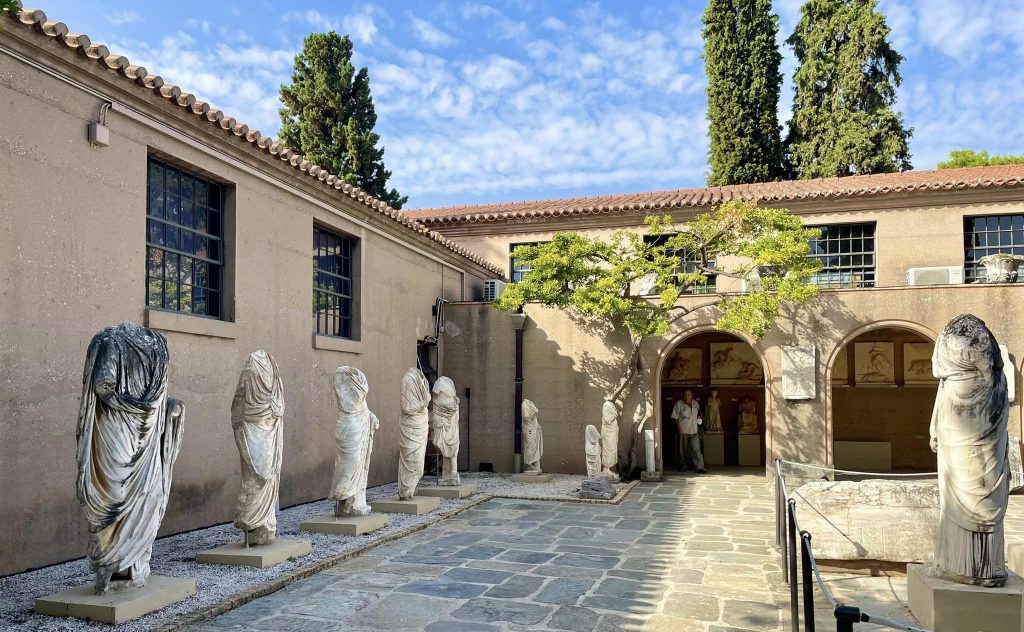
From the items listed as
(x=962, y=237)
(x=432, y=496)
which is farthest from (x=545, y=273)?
(x=962, y=237)

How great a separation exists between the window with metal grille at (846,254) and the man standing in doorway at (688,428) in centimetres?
427

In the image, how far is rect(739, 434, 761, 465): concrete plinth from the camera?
752 inches

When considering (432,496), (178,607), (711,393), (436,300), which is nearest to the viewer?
(178,607)

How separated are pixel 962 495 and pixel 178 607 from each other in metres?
6.33

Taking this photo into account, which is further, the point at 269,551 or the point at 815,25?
the point at 815,25

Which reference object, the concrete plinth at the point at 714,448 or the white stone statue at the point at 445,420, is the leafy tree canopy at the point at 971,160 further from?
the white stone statue at the point at 445,420

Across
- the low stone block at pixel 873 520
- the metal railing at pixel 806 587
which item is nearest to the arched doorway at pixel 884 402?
the low stone block at pixel 873 520

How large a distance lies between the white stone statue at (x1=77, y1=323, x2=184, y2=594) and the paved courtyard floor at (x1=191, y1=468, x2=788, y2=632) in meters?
0.95

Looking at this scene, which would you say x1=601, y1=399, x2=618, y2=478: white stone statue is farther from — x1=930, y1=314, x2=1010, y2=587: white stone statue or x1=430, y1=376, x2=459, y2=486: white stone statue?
x1=930, y1=314, x2=1010, y2=587: white stone statue

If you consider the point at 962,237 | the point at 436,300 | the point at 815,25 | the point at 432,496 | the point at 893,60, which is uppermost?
the point at 815,25

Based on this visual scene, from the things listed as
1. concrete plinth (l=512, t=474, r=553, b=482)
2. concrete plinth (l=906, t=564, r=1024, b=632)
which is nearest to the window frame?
concrete plinth (l=512, t=474, r=553, b=482)

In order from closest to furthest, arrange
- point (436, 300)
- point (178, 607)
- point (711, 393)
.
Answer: point (178, 607) < point (436, 300) < point (711, 393)

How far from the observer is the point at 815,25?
30656mm

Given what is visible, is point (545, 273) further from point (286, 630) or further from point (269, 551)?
point (286, 630)
